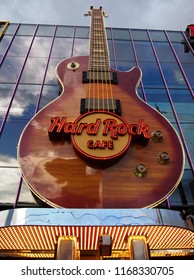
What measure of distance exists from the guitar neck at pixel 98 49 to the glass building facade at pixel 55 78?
1903mm

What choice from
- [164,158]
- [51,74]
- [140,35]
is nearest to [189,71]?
[140,35]

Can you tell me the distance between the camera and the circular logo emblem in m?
6.49

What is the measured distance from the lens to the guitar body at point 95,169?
19.1 ft

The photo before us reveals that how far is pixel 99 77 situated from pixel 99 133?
10.8 feet

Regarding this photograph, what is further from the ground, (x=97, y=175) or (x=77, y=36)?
(x=77, y=36)

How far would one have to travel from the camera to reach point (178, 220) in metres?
4.98

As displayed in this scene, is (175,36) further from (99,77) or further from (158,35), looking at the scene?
(99,77)

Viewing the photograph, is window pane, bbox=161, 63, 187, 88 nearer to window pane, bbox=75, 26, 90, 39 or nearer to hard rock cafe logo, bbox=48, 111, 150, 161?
window pane, bbox=75, 26, 90, 39

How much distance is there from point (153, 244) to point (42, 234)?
94.9 inches

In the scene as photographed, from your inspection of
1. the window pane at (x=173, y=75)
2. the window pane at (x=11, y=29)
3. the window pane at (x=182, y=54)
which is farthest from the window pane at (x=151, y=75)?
the window pane at (x=11, y=29)

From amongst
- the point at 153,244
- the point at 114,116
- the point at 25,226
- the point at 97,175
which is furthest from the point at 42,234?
the point at 114,116

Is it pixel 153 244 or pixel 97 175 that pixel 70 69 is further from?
pixel 153 244

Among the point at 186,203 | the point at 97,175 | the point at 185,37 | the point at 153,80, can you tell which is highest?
the point at 185,37

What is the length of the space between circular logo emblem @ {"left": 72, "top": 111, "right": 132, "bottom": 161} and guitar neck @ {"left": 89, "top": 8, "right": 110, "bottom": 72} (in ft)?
10.6
